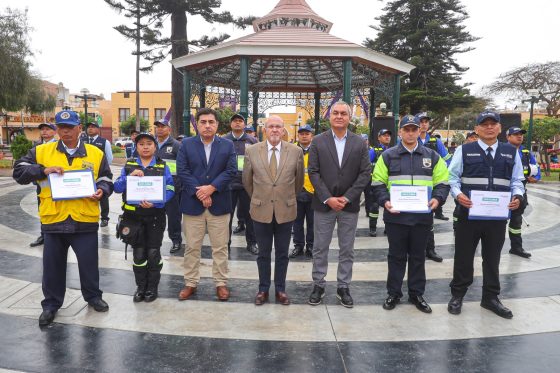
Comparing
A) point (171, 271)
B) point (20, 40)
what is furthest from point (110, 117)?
point (171, 271)

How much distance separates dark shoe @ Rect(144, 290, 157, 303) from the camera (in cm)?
421

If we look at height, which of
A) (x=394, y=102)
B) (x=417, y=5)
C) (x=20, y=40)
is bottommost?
(x=394, y=102)

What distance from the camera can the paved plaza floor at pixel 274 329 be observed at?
304 cm

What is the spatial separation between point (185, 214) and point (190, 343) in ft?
4.66

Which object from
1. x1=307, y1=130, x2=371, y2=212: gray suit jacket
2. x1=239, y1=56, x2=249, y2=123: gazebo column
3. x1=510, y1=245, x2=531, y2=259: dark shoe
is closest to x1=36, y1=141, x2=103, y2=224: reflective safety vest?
x1=307, y1=130, x2=371, y2=212: gray suit jacket

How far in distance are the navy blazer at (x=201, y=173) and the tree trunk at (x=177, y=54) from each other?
13.7 m

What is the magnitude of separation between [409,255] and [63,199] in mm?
3353

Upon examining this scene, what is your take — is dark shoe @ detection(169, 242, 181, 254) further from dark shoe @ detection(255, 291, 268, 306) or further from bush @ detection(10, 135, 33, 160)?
bush @ detection(10, 135, 33, 160)

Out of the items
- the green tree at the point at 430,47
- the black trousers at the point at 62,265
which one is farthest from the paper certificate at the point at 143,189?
the green tree at the point at 430,47

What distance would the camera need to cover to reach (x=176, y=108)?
17453mm

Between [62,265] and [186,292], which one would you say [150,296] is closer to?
[186,292]

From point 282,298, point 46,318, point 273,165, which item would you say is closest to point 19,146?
point 46,318

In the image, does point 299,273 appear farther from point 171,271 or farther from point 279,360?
point 279,360

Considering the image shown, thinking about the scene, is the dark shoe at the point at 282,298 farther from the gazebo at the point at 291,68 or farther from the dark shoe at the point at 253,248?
the gazebo at the point at 291,68
